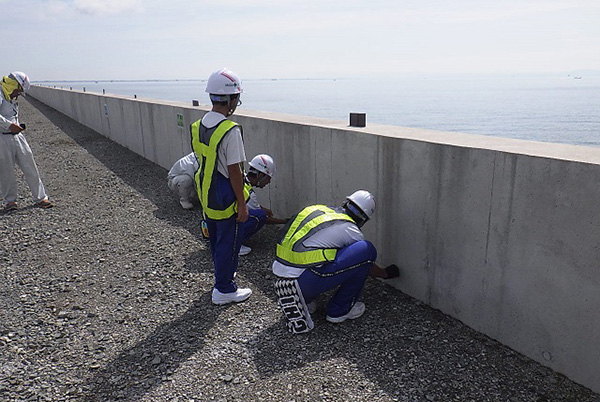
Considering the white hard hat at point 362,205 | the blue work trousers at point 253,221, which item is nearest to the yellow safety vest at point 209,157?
the white hard hat at point 362,205

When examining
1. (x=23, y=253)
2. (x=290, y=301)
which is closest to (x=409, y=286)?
(x=290, y=301)

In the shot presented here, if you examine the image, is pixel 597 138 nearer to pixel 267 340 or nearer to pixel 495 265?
pixel 495 265

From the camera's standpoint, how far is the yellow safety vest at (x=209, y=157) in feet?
11.7

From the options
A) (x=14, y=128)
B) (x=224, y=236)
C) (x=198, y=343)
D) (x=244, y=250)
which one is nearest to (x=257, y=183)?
(x=244, y=250)

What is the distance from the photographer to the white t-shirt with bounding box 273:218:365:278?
3490 millimetres

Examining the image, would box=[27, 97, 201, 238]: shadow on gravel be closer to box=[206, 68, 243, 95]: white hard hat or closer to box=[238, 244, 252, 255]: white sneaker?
box=[238, 244, 252, 255]: white sneaker

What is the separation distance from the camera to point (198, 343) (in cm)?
346

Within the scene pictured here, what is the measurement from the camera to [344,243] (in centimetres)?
357

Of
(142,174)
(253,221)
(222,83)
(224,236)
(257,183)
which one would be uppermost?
(222,83)

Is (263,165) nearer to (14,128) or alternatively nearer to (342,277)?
(342,277)

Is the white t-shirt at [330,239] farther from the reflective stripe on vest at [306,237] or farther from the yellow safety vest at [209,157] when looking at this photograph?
the yellow safety vest at [209,157]

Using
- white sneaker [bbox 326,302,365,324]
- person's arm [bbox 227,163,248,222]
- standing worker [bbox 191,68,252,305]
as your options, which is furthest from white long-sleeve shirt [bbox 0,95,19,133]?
white sneaker [bbox 326,302,365,324]

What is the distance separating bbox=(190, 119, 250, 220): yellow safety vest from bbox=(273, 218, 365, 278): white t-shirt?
2.08 ft

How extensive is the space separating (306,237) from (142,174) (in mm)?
7065
